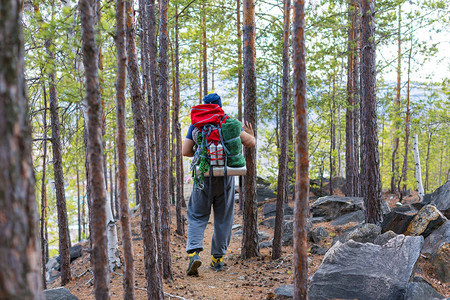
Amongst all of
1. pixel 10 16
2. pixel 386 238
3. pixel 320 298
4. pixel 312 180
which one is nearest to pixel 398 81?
pixel 312 180

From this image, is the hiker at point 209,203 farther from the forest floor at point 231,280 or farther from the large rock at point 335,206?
the large rock at point 335,206

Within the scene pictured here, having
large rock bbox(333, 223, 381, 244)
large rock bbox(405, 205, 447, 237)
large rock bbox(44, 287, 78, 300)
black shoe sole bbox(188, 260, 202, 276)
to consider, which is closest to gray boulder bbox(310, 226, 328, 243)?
large rock bbox(333, 223, 381, 244)

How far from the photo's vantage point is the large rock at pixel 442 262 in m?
4.82

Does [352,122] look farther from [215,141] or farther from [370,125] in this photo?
[215,141]

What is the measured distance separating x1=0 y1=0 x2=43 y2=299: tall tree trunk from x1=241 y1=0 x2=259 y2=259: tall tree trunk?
5343 millimetres

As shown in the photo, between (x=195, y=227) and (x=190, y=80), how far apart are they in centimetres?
1337

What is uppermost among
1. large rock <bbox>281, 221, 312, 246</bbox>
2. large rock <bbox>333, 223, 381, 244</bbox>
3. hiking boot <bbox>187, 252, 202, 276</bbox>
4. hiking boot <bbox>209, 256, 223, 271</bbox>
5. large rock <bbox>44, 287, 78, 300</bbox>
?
large rock <bbox>333, 223, 381, 244</bbox>

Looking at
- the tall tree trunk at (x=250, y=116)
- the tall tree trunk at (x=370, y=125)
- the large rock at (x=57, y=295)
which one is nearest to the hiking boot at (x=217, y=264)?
the tall tree trunk at (x=250, y=116)

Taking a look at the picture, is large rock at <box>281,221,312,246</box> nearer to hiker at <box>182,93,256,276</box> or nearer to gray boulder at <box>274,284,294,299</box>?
hiker at <box>182,93,256,276</box>

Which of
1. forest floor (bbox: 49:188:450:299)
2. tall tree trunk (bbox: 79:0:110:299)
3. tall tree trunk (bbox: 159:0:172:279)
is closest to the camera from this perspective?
tall tree trunk (bbox: 79:0:110:299)

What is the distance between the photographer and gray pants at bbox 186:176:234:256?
230 inches

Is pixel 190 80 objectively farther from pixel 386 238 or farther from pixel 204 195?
pixel 386 238

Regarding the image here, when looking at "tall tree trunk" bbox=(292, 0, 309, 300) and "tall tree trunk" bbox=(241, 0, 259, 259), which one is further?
"tall tree trunk" bbox=(241, 0, 259, 259)

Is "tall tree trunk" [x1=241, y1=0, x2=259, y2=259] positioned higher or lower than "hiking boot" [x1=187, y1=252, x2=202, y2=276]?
higher
